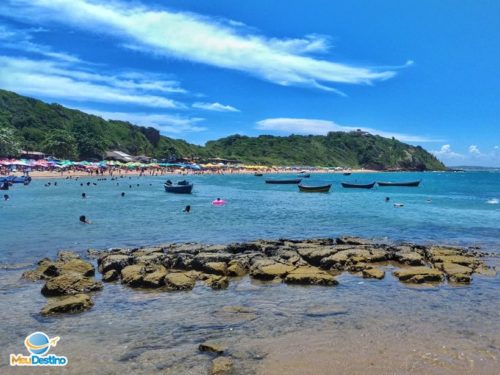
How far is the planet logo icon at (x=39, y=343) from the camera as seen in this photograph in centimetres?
952

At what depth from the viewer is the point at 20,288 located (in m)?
14.3

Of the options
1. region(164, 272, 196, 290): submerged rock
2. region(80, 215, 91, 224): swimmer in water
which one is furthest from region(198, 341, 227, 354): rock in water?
region(80, 215, 91, 224): swimmer in water

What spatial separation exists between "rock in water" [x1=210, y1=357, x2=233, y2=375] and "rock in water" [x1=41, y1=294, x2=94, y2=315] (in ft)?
16.6

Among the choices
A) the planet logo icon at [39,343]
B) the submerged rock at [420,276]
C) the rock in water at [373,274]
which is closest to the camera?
the planet logo icon at [39,343]

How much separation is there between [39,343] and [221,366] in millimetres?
4373

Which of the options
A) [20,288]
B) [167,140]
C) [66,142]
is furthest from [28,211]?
[167,140]

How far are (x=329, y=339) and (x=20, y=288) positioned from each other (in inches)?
401

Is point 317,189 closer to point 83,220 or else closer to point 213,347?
point 83,220

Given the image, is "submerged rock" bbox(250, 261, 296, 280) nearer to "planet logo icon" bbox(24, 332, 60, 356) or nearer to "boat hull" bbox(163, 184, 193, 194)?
"planet logo icon" bbox(24, 332, 60, 356)

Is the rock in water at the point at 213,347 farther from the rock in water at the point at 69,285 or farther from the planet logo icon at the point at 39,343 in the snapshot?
the rock in water at the point at 69,285

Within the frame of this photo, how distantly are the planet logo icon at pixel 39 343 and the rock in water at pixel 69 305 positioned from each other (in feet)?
4.69

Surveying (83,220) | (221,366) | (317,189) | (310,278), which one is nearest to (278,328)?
(221,366)

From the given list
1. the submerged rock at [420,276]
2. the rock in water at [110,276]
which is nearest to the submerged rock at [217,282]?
the rock in water at [110,276]

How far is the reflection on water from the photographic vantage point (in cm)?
900
